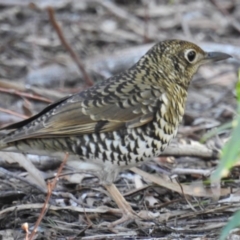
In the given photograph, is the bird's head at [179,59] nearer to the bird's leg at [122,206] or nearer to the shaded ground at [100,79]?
the shaded ground at [100,79]

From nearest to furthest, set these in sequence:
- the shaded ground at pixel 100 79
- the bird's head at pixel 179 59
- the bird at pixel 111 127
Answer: the shaded ground at pixel 100 79 < the bird at pixel 111 127 < the bird's head at pixel 179 59

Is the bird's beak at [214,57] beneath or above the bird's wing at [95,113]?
above

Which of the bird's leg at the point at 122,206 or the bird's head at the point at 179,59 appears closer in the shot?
the bird's leg at the point at 122,206

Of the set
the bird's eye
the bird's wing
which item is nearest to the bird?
the bird's wing

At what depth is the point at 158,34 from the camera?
977cm

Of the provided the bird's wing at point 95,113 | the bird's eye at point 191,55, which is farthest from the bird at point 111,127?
the bird's eye at point 191,55

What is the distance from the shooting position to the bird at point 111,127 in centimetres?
495

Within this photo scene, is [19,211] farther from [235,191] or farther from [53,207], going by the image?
[235,191]

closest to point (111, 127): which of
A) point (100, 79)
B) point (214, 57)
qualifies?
point (214, 57)

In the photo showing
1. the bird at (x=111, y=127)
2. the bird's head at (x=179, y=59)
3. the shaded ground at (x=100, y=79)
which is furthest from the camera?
the bird's head at (x=179, y=59)

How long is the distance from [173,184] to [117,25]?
17.0ft

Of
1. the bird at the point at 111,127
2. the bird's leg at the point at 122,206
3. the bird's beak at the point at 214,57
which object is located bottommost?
the bird's leg at the point at 122,206

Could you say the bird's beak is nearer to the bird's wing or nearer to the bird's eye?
the bird's eye

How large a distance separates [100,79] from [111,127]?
11.2 feet
